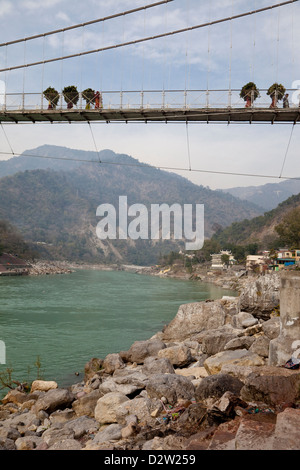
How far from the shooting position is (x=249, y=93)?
1130cm

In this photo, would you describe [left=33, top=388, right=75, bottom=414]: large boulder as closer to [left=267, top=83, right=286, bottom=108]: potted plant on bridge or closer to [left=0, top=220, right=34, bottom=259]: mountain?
[left=267, top=83, right=286, bottom=108]: potted plant on bridge

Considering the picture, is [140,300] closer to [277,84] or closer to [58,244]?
[277,84]

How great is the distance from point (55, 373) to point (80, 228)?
169553 millimetres

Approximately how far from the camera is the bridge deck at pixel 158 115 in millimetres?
11297

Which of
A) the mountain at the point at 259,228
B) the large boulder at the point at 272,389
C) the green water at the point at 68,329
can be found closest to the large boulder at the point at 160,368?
the green water at the point at 68,329

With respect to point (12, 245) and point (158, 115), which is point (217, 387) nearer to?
point (158, 115)

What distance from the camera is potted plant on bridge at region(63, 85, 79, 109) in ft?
41.5

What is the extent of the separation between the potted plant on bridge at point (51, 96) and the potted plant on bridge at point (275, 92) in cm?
653

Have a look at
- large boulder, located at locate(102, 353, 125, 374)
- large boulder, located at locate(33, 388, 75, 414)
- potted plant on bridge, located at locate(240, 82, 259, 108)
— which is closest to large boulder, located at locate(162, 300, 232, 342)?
large boulder, located at locate(102, 353, 125, 374)

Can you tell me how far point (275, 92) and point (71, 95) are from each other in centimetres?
618

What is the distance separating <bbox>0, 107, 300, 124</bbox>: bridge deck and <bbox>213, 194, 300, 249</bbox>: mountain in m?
75.7

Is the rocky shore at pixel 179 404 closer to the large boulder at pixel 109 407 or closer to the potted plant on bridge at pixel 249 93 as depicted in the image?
the large boulder at pixel 109 407

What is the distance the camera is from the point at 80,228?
180125mm
